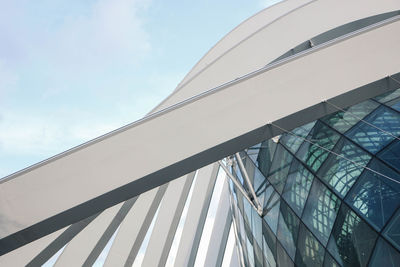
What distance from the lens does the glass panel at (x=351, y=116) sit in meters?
8.18

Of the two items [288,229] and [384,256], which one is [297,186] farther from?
[384,256]

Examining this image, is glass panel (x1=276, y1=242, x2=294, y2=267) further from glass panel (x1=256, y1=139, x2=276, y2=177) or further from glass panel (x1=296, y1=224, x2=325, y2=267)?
glass panel (x1=256, y1=139, x2=276, y2=177)

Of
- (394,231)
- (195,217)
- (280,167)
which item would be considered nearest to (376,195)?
(394,231)

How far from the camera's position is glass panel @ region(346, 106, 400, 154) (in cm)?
684

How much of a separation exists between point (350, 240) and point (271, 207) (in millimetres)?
4236

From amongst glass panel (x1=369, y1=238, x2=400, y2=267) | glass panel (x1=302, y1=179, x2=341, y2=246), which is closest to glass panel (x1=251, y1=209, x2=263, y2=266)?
glass panel (x1=302, y1=179, x2=341, y2=246)

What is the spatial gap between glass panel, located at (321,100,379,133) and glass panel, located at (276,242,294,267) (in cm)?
357

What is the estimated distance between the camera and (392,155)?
6.41 metres

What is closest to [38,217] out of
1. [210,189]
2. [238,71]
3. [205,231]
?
[238,71]

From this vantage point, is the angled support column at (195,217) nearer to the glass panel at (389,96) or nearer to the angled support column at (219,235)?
the angled support column at (219,235)

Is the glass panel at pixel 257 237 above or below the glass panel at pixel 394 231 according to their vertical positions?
below

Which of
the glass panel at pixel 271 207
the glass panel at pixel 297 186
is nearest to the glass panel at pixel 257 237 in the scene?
the glass panel at pixel 271 207

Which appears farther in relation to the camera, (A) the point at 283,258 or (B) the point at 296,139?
(B) the point at 296,139

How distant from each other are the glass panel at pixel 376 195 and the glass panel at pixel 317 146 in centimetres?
149
